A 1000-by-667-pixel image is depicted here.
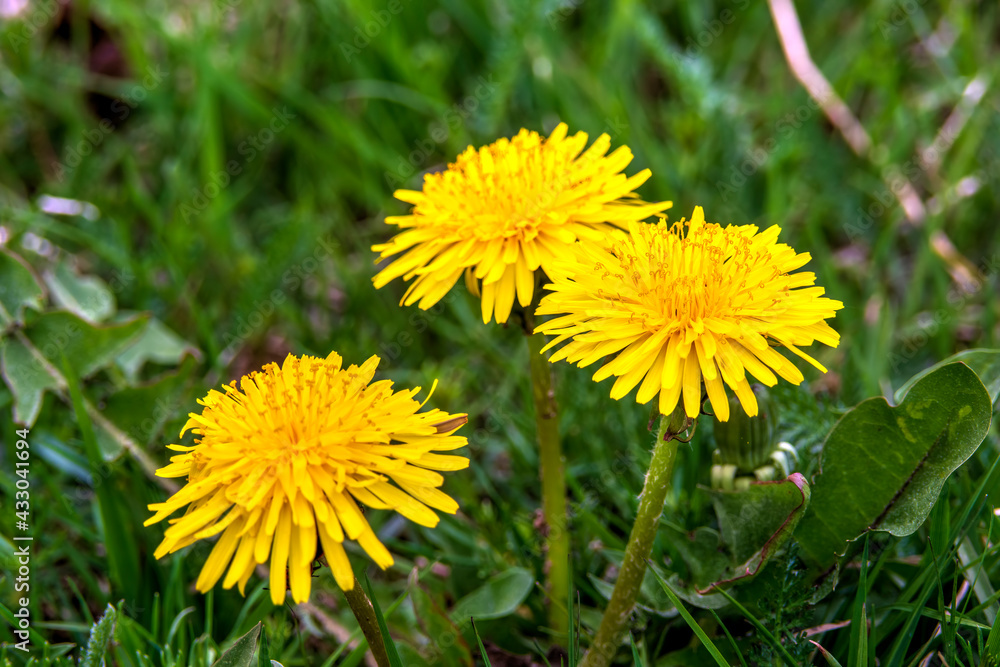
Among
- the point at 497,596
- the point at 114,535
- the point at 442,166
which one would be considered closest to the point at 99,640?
the point at 114,535

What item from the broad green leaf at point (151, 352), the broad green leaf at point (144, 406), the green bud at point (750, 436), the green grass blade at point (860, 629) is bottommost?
the green grass blade at point (860, 629)

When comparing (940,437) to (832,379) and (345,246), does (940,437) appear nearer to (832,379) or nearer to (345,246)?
(832,379)

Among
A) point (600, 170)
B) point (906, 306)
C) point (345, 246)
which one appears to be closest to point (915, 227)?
point (906, 306)

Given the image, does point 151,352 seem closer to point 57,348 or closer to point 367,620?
point 57,348

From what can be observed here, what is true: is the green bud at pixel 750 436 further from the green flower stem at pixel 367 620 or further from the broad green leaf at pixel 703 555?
the green flower stem at pixel 367 620

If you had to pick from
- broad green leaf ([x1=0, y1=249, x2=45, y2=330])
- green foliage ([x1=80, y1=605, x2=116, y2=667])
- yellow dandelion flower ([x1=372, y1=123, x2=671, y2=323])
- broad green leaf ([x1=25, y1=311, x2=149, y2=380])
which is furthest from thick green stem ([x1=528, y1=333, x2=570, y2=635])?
broad green leaf ([x1=0, y1=249, x2=45, y2=330])

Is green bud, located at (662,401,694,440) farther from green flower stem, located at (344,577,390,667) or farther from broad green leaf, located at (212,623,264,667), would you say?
broad green leaf, located at (212,623,264,667)

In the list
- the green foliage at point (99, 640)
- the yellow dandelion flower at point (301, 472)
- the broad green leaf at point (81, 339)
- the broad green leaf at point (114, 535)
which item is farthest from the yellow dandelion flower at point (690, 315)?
the broad green leaf at point (81, 339)
